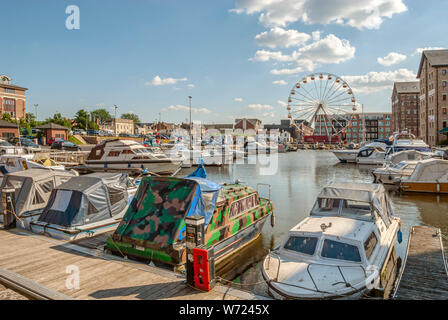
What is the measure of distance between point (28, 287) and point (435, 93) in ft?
270

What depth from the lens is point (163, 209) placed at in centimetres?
921

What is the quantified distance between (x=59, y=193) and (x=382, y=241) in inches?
443

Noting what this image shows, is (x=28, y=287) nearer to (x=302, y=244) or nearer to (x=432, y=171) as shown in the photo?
(x=302, y=244)

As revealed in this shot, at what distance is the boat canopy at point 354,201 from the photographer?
35.0 ft

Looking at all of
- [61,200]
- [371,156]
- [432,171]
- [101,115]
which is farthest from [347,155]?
[101,115]

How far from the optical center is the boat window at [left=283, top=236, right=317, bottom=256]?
842cm

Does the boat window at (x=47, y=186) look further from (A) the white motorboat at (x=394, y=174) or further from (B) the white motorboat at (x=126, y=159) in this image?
(A) the white motorboat at (x=394, y=174)

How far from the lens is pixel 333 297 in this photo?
6.69 meters

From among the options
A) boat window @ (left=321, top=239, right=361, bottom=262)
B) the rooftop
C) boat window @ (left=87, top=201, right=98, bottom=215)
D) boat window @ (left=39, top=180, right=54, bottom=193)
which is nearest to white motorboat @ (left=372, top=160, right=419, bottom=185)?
boat window @ (left=321, top=239, right=361, bottom=262)

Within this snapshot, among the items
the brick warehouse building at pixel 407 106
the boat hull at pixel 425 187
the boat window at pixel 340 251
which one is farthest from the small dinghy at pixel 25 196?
the brick warehouse building at pixel 407 106

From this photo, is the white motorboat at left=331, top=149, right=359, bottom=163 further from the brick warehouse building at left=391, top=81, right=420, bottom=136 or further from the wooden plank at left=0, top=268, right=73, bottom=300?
the wooden plank at left=0, top=268, right=73, bottom=300
